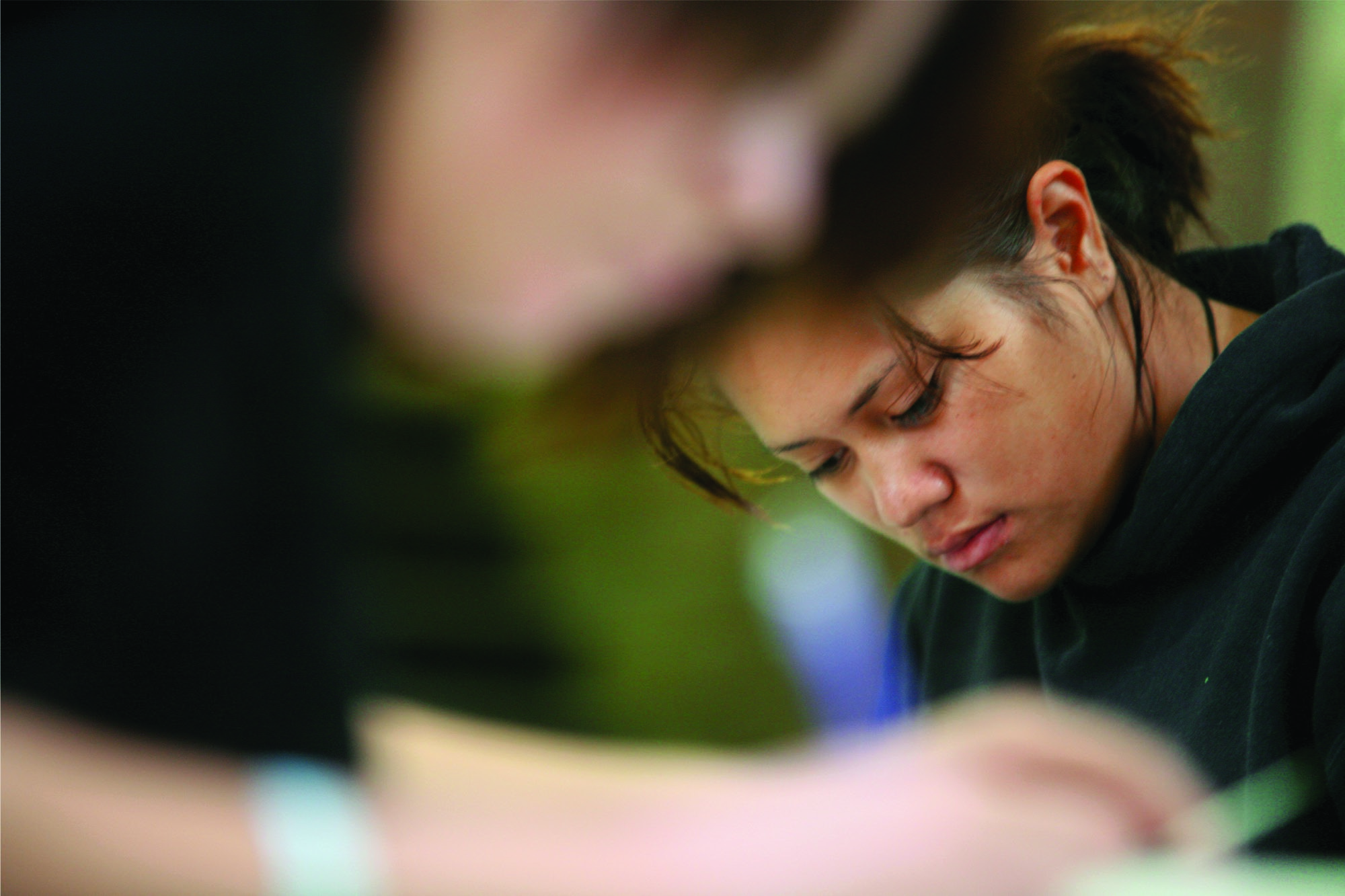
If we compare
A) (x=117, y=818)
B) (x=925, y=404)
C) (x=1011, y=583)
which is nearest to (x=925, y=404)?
(x=925, y=404)

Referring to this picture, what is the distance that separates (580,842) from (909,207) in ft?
0.83

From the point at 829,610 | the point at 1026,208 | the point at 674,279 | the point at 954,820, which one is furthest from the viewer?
the point at 829,610

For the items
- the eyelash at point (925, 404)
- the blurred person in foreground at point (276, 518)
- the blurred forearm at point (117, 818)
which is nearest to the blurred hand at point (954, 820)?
the blurred person in foreground at point (276, 518)

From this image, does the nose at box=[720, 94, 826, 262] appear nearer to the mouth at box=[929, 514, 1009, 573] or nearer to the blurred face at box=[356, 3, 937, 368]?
the blurred face at box=[356, 3, 937, 368]

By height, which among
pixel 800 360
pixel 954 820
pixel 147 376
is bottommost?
pixel 954 820

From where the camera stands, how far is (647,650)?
48cm

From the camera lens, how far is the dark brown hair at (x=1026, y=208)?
40 centimetres

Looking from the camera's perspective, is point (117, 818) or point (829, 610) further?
point (829, 610)

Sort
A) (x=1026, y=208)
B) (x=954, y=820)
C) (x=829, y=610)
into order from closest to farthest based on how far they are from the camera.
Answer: (x=954, y=820) → (x=1026, y=208) → (x=829, y=610)

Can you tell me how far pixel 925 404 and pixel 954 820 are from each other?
26cm

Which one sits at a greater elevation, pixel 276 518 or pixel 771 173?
pixel 771 173

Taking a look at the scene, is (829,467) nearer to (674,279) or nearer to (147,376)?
(674,279)

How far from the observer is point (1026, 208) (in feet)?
1.47

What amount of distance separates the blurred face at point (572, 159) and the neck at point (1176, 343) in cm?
23
